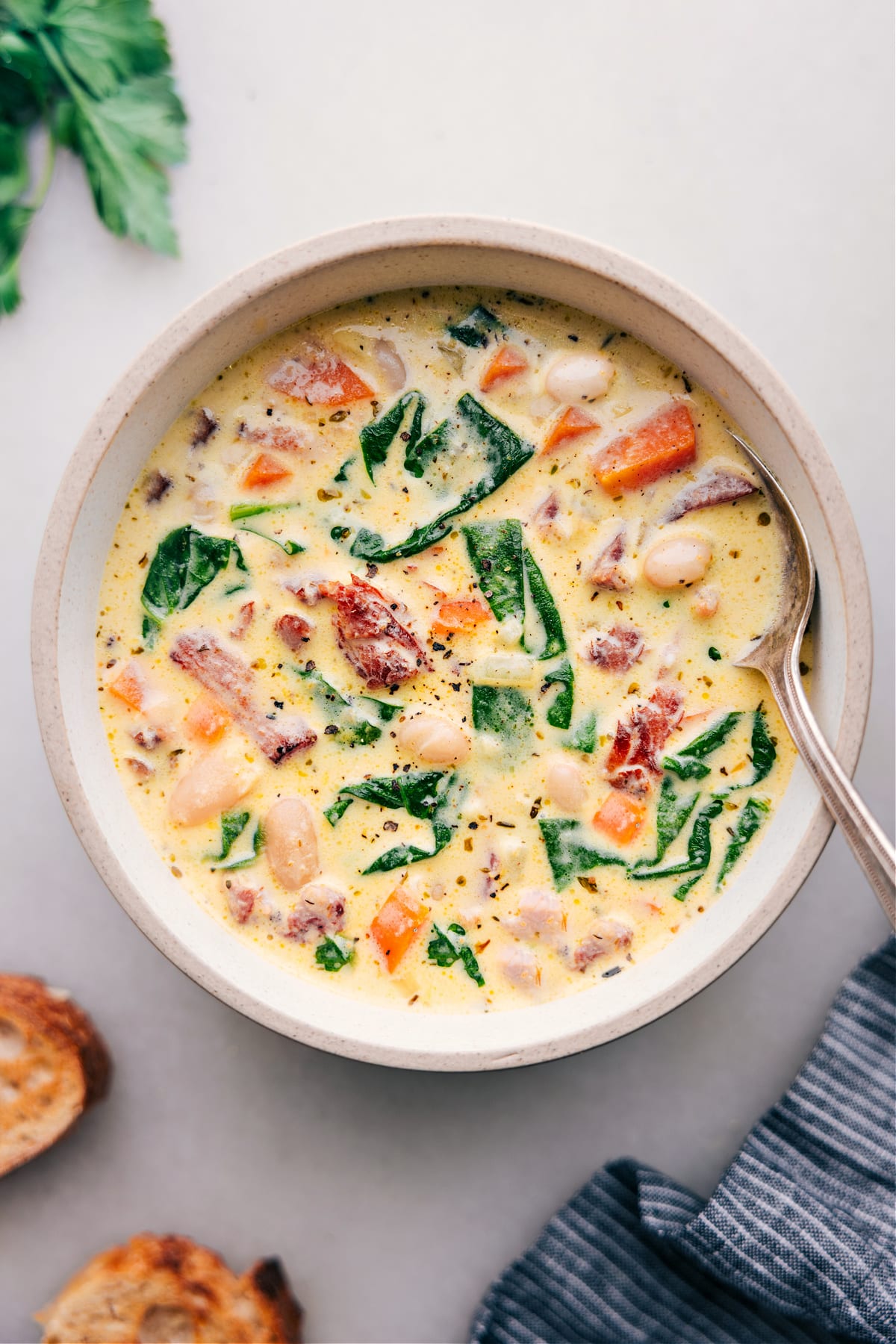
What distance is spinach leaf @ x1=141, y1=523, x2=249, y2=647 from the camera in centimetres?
255

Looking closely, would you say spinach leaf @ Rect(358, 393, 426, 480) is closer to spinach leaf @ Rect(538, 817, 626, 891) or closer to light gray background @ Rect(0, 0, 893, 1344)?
light gray background @ Rect(0, 0, 893, 1344)

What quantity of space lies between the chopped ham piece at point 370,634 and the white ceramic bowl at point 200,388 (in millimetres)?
561

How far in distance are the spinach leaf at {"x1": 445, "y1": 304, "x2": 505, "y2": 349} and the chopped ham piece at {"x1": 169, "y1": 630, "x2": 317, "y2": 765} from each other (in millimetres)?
951

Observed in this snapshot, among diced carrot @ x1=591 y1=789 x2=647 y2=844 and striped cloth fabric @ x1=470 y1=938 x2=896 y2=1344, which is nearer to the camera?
diced carrot @ x1=591 y1=789 x2=647 y2=844

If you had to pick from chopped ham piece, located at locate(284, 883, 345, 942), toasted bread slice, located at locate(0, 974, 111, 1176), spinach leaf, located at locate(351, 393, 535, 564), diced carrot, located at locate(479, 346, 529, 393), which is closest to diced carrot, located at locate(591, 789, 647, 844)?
chopped ham piece, located at locate(284, 883, 345, 942)

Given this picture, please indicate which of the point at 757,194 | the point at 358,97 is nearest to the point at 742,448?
the point at 757,194

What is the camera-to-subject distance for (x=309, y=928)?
8.42 feet

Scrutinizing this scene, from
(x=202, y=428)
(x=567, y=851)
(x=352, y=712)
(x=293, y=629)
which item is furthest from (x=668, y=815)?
(x=202, y=428)

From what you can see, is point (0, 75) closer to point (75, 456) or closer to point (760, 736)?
point (75, 456)

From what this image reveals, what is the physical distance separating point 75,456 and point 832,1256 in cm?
269

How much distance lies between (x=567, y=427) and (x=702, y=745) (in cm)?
83

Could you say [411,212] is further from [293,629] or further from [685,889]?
[685,889]

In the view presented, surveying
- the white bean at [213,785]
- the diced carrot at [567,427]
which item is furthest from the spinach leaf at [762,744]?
the white bean at [213,785]

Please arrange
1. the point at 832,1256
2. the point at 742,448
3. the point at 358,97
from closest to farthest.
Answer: the point at 742,448 → the point at 832,1256 → the point at 358,97
